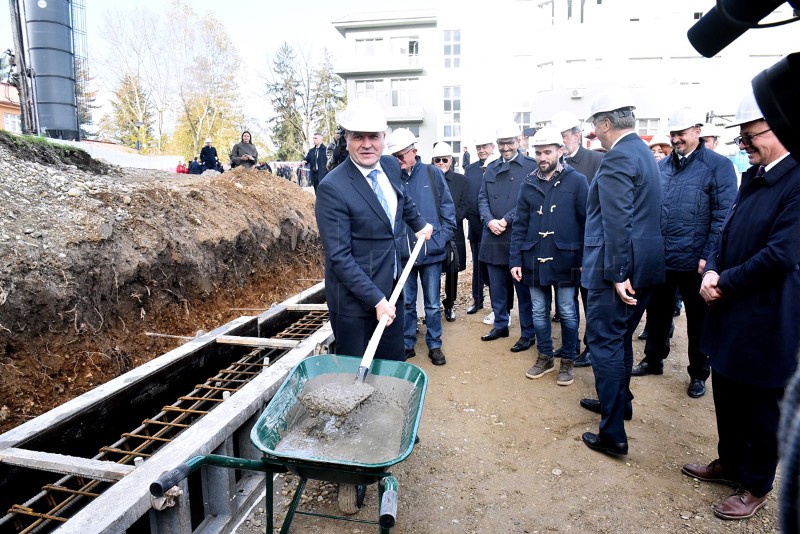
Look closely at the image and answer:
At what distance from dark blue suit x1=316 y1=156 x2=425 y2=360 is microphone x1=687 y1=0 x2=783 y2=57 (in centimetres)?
192

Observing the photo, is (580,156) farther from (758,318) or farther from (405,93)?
(405,93)

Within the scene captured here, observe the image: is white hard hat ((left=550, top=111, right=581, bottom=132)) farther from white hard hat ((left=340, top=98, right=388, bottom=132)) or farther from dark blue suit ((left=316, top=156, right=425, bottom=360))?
white hard hat ((left=340, top=98, right=388, bottom=132))

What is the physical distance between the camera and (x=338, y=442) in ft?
7.97

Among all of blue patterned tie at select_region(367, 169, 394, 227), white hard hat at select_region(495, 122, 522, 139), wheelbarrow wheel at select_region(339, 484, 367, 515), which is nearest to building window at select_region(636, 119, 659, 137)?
white hard hat at select_region(495, 122, 522, 139)

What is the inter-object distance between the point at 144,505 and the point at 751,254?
3.16 metres

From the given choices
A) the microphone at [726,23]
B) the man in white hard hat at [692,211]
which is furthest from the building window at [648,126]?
the microphone at [726,23]

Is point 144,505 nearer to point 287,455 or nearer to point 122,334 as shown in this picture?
point 287,455

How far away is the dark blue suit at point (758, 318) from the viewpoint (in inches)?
96.2

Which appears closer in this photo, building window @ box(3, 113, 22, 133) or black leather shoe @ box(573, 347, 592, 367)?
black leather shoe @ box(573, 347, 592, 367)

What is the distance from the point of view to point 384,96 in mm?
33438

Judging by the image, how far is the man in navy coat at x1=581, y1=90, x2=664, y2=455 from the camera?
3.09 m

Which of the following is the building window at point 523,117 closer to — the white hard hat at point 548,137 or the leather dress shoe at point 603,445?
the white hard hat at point 548,137

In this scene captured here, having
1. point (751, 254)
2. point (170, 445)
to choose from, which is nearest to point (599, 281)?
point (751, 254)

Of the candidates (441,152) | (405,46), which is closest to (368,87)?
(405,46)
